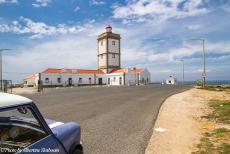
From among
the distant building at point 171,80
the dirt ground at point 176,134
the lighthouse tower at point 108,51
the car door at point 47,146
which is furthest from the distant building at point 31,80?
the car door at point 47,146

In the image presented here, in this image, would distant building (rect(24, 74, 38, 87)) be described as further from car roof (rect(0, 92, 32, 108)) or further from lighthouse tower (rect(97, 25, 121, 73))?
car roof (rect(0, 92, 32, 108))

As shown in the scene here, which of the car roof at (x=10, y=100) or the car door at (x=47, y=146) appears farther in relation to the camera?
the car door at (x=47, y=146)

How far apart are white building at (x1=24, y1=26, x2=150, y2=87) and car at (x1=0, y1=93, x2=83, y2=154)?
70910mm

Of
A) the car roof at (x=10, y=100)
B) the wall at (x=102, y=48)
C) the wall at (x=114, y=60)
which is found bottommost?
the car roof at (x=10, y=100)

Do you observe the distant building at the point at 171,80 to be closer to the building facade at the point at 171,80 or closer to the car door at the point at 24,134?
the building facade at the point at 171,80

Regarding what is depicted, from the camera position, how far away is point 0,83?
32.0m

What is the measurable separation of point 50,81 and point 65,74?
4.72 meters

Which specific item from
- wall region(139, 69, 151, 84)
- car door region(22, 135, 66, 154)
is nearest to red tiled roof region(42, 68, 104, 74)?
wall region(139, 69, 151, 84)

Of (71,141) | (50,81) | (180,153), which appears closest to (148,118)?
(180,153)

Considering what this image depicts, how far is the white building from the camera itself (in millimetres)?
75750

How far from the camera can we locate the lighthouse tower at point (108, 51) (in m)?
81.2

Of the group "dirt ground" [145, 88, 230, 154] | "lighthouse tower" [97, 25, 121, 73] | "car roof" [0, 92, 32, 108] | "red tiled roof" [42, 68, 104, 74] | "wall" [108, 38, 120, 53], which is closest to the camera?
"car roof" [0, 92, 32, 108]

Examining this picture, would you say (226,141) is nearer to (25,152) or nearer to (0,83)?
(25,152)

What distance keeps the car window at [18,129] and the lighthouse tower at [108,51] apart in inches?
3026
